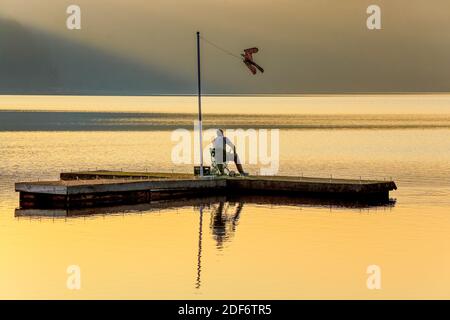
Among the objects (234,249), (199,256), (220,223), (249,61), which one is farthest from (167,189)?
(199,256)

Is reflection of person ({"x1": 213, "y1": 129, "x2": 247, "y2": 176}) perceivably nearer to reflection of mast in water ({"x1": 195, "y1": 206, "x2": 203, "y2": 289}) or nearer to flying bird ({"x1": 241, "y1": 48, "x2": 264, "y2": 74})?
flying bird ({"x1": 241, "y1": 48, "x2": 264, "y2": 74})

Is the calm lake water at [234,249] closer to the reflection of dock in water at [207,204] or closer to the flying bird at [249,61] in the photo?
the reflection of dock in water at [207,204]

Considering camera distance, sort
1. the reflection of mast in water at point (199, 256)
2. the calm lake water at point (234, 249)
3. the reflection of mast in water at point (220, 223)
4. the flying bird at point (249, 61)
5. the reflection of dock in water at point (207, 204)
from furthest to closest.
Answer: the flying bird at point (249, 61) < the reflection of dock in water at point (207, 204) < the reflection of mast in water at point (220, 223) < the reflection of mast in water at point (199, 256) < the calm lake water at point (234, 249)

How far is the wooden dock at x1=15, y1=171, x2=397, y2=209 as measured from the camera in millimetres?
33094

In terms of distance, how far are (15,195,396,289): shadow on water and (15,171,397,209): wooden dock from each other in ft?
0.88

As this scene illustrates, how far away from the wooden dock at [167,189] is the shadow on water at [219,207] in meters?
0.27

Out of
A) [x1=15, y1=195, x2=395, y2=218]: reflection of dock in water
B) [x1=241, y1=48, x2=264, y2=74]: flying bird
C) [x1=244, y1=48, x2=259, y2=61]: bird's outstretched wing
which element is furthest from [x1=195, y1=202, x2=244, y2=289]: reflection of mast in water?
[x1=244, y1=48, x2=259, y2=61]: bird's outstretched wing

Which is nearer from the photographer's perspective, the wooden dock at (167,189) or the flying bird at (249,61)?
the wooden dock at (167,189)

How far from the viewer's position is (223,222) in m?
31.4

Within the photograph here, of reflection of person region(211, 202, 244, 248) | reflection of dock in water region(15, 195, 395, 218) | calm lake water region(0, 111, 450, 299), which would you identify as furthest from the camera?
reflection of dock in water region(15, 195, 395, 218)

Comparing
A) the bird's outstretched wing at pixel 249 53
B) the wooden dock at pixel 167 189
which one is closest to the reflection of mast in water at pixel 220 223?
the wooden dock at pixel 167 189

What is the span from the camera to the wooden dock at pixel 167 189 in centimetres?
3309
